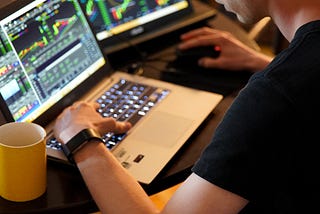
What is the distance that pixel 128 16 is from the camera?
71.6 inches

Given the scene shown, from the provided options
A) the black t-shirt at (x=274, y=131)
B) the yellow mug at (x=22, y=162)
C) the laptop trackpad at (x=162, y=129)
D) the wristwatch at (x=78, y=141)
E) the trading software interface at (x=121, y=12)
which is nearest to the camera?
the black t-shirt at (x=274, y=131)

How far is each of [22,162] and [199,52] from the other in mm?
731

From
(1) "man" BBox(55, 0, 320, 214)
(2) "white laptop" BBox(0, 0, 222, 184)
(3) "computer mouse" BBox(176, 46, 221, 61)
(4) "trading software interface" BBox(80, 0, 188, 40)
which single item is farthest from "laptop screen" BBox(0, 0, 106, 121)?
(1) "man" BBox(55, 0, 320, 214)

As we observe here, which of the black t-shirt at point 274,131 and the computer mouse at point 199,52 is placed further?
the computer mouse at point 199,52

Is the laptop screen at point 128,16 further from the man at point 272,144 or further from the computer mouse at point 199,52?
the man at point 272,144

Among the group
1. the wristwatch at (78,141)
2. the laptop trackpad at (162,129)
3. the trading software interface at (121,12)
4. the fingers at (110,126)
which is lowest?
the laptop trackpad at (162,129)

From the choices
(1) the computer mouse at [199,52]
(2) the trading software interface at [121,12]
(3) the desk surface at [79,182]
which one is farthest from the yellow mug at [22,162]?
(1) the computer mouse at [199,52]

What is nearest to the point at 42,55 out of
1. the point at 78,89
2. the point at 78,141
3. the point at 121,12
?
the point at 78,89

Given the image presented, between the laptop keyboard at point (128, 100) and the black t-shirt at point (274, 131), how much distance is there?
440 millimetres

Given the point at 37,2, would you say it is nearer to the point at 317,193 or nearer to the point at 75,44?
the point at 75,44

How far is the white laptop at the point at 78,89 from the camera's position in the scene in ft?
4.46

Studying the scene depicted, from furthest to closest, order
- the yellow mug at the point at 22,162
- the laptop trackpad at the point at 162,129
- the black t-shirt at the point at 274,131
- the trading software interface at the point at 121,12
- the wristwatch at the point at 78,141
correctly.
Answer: the trading software interface at the point at 121,12 → the laptop trackpad at the point at 162,129 → the wristwatch at the point at 78,141 → the yellow mug at the point at 22,162 → the black t-shirt at the point at 274,131

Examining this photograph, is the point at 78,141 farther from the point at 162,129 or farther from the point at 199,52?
the point at 199,52

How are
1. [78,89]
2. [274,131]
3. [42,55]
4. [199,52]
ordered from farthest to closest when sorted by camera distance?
[199,52], [78,89], [42,55], [274,131]
